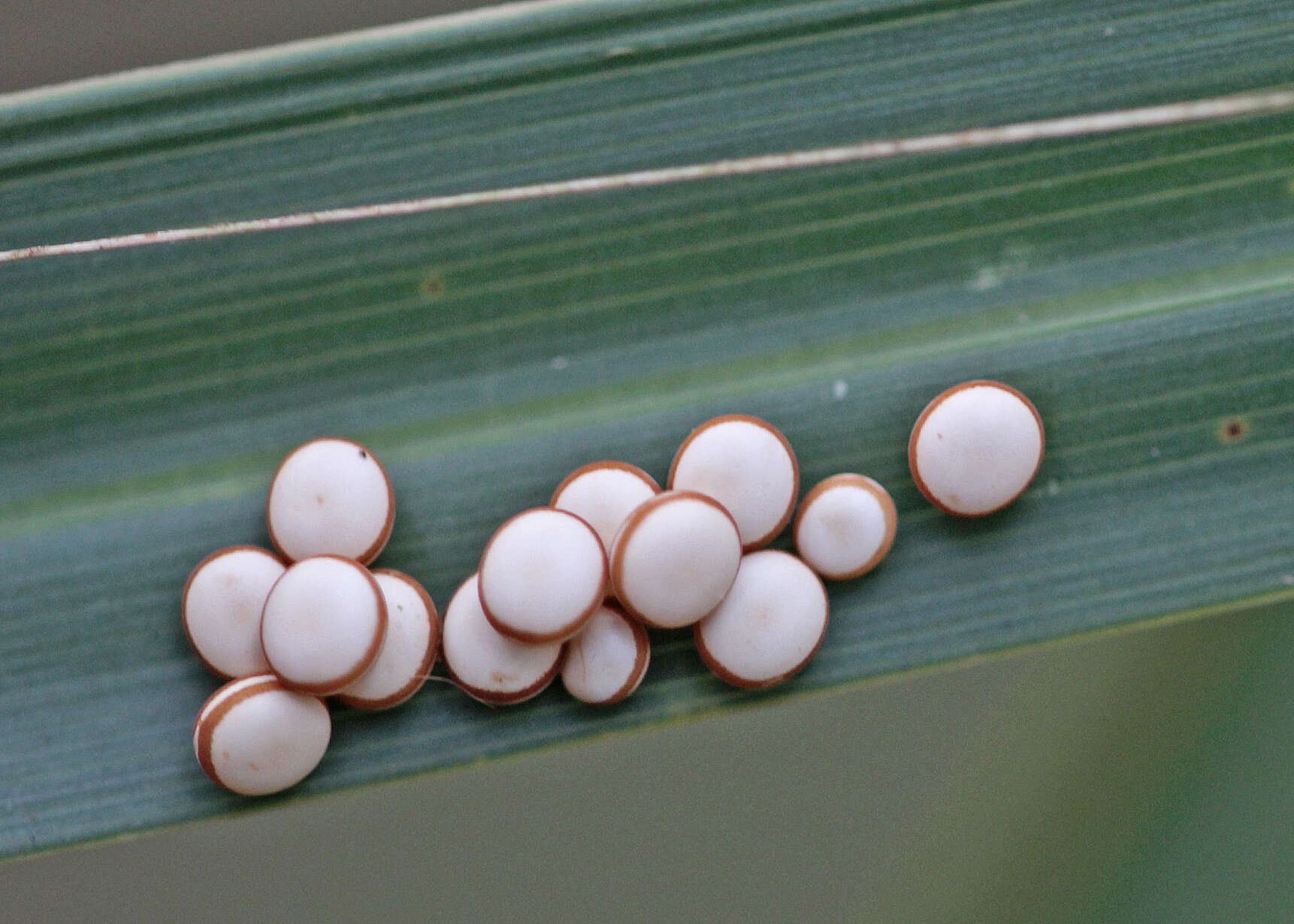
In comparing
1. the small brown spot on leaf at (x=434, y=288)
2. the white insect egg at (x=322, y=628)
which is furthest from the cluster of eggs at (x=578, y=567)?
the small brown spot on leaf at (x=434, y=288)

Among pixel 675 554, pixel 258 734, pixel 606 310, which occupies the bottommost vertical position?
pixel 258 734

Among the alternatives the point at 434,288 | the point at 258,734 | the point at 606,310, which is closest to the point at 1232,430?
the point at 606,310

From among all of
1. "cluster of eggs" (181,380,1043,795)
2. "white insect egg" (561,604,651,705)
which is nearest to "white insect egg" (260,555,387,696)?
"cluster of eggs" (181,380,1043,795)

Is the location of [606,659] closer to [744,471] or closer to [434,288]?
[744,471]

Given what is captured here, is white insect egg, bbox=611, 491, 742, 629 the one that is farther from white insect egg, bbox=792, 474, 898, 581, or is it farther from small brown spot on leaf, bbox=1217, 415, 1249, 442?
small brown spot on leaf, bbox=1217, 415, 1249, 442

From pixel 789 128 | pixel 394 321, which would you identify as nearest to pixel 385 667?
pixel 394 321

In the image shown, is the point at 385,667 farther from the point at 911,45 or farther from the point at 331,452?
the point at 911,45
